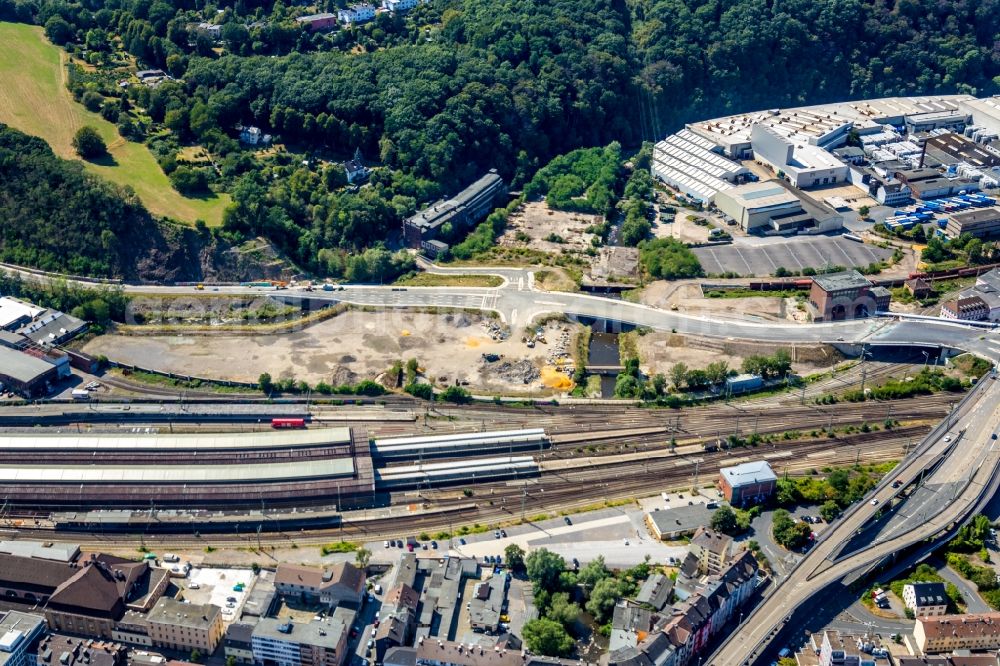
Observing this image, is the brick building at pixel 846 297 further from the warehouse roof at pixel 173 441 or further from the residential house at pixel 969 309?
the warehouse roof at pixel 173 441

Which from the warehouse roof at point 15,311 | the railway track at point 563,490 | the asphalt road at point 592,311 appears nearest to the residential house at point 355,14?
the asphalt road at point 592,311

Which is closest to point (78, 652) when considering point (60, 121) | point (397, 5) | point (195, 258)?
point (195, 258)

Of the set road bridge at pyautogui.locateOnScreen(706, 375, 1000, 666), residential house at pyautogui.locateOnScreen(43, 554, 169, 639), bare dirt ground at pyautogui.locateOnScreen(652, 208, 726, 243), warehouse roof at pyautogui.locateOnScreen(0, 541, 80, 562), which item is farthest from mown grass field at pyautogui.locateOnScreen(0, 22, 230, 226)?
road bridge at pyautogui.locateOnScreen(706, 375, 1000, 666)

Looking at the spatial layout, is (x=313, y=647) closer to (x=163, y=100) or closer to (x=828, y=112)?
(x=163, y=100)

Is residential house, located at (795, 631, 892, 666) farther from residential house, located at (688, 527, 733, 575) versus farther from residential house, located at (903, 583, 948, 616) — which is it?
residential house, located at (688, 527, 733, 575)

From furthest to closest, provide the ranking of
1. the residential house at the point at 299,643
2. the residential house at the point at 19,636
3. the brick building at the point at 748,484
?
the brick building at the point at 748,484, the residential house at the point at 299,643, the residential house at the point at 19,636

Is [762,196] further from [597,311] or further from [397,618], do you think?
[397,618]

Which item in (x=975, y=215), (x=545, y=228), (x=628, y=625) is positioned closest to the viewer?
(x=628, y=625)
